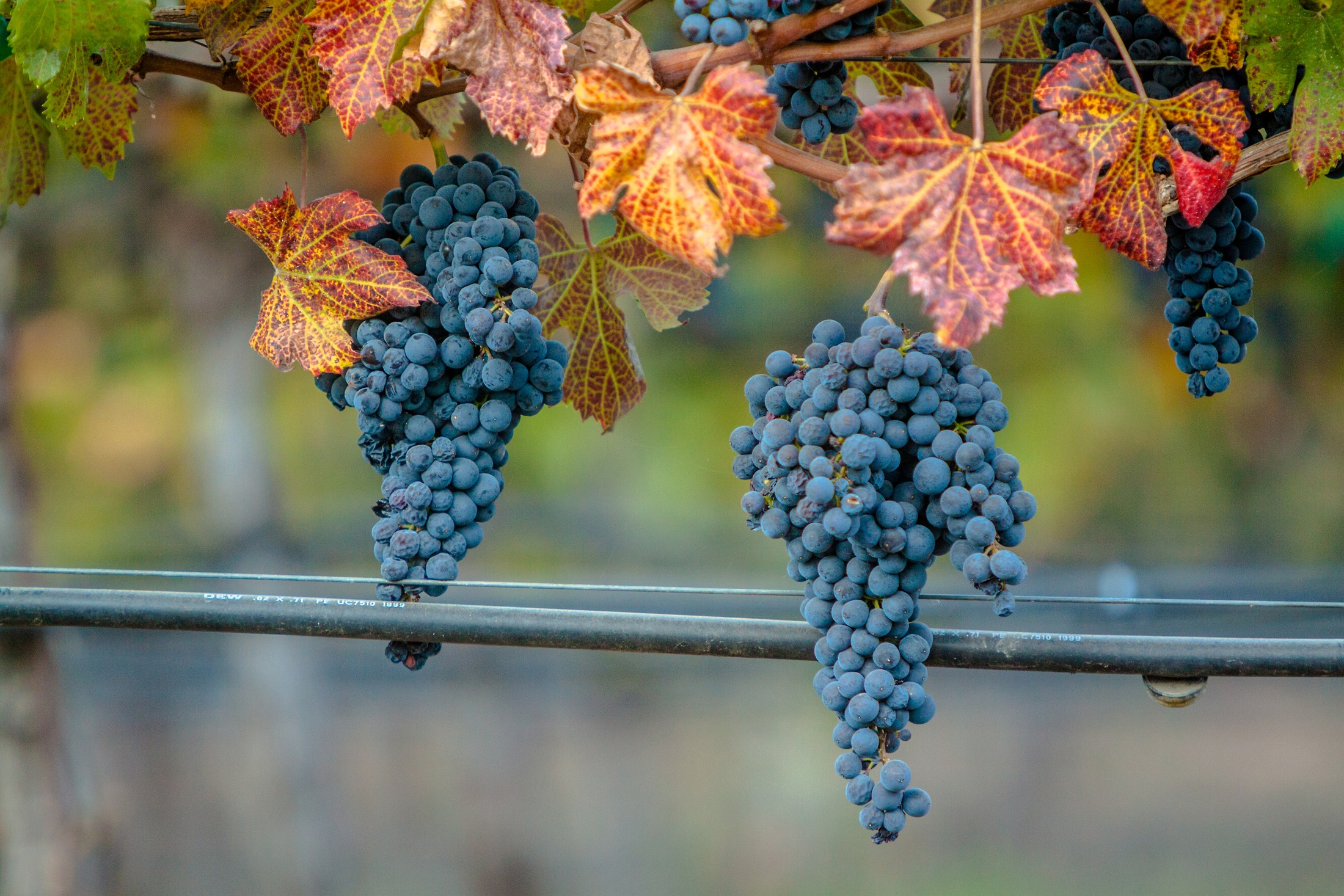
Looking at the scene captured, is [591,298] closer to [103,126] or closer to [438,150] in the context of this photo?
[438,150]

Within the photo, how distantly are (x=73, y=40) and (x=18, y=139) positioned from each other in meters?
0.18

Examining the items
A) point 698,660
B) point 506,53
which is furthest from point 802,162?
point 698,660

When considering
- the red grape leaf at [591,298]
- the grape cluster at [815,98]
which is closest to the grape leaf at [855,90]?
the grape cluster at [815,98]

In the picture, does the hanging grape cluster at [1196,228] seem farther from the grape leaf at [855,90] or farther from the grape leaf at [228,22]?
the grape leaf at [228,22]

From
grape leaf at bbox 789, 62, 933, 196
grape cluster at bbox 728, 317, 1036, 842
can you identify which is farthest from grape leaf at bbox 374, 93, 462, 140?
grape cluster at bbox 728, 317, 1036, 842

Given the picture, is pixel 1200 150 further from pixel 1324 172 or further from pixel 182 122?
pixel 182 122

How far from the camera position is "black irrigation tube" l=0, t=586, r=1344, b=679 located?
1.94 ft

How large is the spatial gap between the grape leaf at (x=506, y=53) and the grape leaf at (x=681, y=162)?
3 cm

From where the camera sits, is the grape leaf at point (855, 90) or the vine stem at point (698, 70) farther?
the grape leaf at point (855, 90)

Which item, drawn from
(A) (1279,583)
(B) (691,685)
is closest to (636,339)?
(B) (691,685)

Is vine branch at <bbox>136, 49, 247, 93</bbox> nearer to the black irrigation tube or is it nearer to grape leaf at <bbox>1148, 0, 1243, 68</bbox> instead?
the black irrigation tube

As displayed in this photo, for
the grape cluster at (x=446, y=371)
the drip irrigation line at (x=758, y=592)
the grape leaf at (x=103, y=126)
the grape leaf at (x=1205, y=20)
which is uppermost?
the grape leaf at (x=1205, y=20)

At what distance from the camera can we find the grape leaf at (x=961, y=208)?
48 cm

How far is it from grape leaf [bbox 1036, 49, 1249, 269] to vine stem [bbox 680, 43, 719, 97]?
0.59 ft
